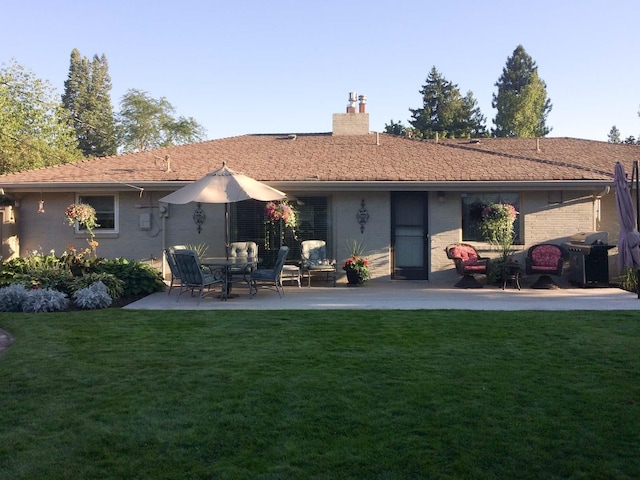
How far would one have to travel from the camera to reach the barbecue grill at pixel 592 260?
12055 millimetres

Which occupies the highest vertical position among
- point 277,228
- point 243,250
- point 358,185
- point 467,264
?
point 358,185

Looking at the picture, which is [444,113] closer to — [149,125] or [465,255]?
[149,125]

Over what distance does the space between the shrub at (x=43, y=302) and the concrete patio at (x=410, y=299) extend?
114cm

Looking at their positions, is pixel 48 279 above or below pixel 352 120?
below

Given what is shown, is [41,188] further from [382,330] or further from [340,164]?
[382,330]

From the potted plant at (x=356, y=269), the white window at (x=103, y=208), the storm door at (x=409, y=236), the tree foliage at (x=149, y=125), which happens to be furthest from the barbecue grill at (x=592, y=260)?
the tree foliage at (x=149, y=125)

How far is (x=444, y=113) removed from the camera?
41406 millimetres

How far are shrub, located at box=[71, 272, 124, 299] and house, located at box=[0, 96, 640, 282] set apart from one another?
9.21 ft

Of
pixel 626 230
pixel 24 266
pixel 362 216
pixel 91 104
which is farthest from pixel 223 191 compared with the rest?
pixel 91 104

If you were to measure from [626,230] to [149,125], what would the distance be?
48.6 meters

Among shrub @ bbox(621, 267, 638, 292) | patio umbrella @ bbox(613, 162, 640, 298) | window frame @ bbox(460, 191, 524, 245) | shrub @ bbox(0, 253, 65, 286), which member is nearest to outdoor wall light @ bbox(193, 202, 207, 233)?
shrub @ bbox(0, 253, 65, 286)

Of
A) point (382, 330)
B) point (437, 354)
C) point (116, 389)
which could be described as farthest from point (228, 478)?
point (382, 330)

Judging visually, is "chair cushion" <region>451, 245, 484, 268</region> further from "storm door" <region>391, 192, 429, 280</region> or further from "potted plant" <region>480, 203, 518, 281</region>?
"storm door" <region>391, 192, 429, 280</region>

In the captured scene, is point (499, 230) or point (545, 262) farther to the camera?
point (499, 230)
